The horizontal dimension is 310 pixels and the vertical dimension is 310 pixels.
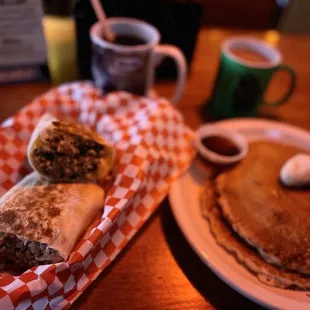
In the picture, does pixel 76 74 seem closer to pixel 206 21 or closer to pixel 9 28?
pixel 9 28

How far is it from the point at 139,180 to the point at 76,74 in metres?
0.60

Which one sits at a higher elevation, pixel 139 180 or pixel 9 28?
pixel 9 28

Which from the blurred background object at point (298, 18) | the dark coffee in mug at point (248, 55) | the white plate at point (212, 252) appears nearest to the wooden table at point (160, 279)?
the white plate at point (212, 252)

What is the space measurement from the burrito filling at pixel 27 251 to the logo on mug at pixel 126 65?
1.78 ft

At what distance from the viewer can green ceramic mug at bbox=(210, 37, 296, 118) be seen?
3.43ft

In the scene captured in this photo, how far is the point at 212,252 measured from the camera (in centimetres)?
72

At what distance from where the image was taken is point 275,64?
3.51 feet

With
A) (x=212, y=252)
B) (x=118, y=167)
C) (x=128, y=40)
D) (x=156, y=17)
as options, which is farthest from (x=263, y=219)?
(x=156, y=17)

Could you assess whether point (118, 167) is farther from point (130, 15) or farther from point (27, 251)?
point (130, 15)

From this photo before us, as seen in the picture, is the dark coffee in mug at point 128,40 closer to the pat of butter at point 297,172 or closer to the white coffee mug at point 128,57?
the white coffee mug at point 128,57

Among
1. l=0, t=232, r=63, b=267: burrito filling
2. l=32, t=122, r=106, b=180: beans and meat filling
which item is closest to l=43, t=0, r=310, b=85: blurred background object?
l=32, t=122, r=106, b=180: beans and meat filling

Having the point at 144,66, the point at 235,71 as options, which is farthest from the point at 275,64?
the point at 144,66

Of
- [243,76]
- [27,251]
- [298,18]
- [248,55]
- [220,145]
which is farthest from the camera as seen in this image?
[298,18]

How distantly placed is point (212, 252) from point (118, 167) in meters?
0.30
